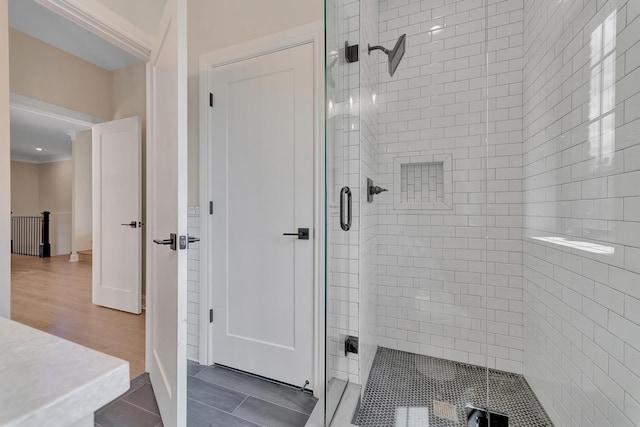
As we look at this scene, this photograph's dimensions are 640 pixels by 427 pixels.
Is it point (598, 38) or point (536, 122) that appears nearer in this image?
point (598, 38)

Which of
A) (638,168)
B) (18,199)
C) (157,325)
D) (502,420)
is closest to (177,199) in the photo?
(157,325)

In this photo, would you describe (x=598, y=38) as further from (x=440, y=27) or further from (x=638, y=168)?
(x=440, y=27)

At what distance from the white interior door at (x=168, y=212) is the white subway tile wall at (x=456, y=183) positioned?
1.31 metres

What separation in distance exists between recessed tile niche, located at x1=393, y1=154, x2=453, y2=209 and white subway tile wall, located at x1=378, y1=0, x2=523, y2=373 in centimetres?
4

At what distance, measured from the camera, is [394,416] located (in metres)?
1.34

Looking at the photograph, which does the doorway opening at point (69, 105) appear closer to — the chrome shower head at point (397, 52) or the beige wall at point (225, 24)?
the beige wall at point (225, 24)

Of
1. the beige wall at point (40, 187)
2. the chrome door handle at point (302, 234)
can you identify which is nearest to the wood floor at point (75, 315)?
the chrome door handle at point (302, 234)

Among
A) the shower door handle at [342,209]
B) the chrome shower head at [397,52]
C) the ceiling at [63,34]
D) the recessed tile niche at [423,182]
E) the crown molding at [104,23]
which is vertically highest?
the ceiling at [63,34]

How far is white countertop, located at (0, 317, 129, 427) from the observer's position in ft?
0.95

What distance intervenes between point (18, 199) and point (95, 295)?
6.80 meters

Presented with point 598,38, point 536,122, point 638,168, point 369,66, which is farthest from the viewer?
point 369,66

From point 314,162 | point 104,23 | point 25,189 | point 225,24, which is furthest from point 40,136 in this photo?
point 314,162

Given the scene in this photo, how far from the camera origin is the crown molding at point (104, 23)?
1435mm

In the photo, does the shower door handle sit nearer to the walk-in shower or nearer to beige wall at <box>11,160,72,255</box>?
the walk-in shower
